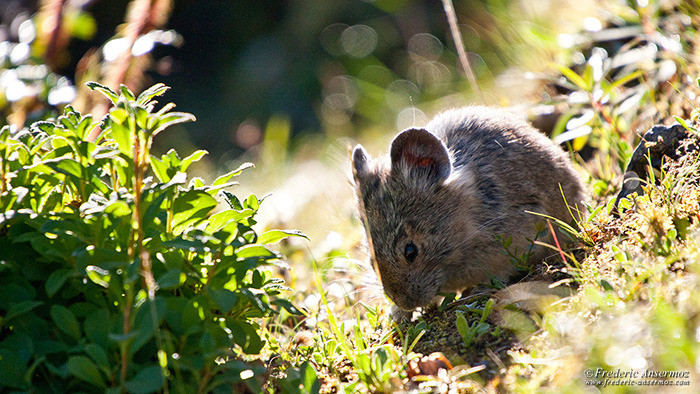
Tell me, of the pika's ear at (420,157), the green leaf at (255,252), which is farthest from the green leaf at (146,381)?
the pika's ear at (420,157)

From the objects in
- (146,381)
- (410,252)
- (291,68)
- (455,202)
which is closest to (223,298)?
(146,381)

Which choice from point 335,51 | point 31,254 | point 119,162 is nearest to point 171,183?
point 119,162

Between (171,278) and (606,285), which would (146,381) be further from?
(606,285)

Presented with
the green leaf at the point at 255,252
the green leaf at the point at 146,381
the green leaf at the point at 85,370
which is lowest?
the green leaf at the point at 146,381

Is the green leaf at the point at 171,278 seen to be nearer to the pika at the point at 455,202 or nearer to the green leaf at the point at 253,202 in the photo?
the green leaf at the point at 253,202

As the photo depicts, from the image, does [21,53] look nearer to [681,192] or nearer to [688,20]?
[681,192]

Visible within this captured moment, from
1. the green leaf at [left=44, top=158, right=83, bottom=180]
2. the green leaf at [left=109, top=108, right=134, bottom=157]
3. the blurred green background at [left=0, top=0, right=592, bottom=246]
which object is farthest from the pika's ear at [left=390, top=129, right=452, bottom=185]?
the green leaf at [left=44, top=158, right=83, bottom=180]

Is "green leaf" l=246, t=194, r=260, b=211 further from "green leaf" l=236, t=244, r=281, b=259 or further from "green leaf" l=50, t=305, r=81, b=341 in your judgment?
"green leaf" l=50, t=305, r=81, b=341
